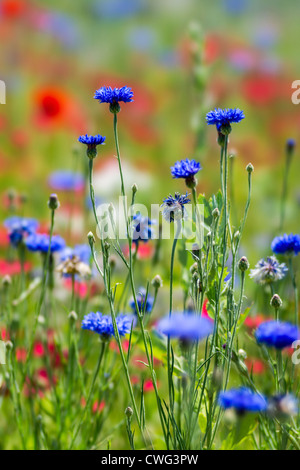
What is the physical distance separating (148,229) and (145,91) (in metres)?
2.04

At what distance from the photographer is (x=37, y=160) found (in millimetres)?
2318

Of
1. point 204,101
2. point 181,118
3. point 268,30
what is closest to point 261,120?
point 181,118

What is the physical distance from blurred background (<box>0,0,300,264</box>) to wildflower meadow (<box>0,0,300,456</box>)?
0.03 ft

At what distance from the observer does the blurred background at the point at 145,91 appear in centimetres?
210

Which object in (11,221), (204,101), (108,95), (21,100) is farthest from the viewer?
(21,100)

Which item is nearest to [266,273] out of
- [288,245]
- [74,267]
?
[288,245]

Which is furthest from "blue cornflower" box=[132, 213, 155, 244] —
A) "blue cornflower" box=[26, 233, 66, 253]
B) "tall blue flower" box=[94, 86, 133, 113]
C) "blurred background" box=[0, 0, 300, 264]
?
"blurred background" box=[0, 0, 300, 264]

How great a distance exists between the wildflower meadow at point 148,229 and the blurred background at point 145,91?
1 centimetres

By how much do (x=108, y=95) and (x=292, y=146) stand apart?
47 centimetres

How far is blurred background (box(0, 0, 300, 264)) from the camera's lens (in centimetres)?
210

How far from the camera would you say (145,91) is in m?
2.73

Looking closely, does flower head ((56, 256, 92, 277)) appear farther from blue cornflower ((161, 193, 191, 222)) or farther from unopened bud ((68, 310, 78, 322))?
blue cornflower ((161, 193, 191, 222))

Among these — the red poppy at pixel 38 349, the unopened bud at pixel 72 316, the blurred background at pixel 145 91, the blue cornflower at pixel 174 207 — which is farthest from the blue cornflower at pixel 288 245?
the blurred background at pixel 145 91
